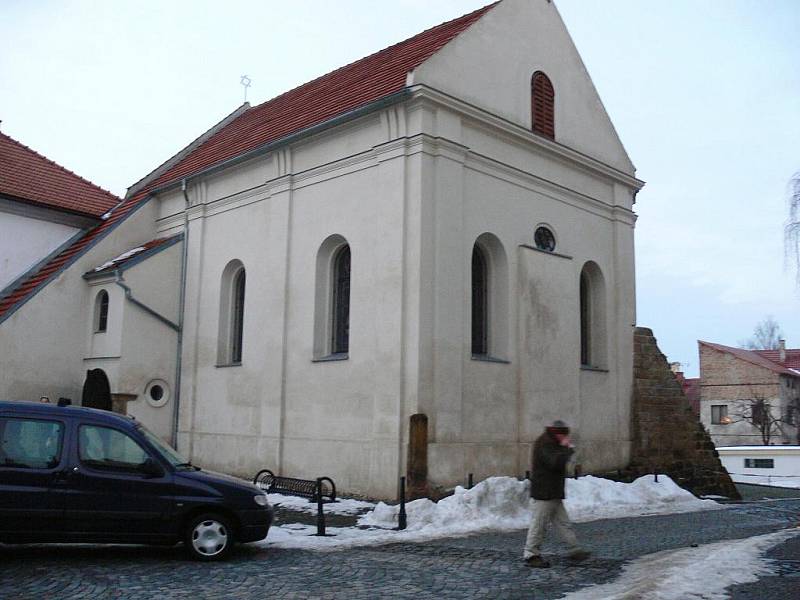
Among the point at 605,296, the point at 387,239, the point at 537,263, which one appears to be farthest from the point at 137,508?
the point at 605,296

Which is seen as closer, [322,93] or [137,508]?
[137,508]

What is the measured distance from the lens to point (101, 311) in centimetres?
2078

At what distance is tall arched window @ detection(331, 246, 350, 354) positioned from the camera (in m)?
17.2

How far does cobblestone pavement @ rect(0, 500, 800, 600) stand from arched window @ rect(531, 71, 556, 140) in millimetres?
10195

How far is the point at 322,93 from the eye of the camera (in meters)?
20.5

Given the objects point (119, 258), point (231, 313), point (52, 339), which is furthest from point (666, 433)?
point (52, 339)

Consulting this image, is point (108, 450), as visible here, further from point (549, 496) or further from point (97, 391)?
point (97, 391)

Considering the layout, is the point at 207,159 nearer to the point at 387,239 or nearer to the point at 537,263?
the point at 387,239

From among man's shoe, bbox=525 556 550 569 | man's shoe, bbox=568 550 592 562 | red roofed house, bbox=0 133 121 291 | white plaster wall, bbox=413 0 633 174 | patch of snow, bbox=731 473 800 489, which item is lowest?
patch of snow, bbox=731 473 800 489

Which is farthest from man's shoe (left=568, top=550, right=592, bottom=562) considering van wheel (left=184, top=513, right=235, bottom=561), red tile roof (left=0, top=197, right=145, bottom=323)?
red tile roof (left=0, top=197, right=145, bottom=323)

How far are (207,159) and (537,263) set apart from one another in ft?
31.0

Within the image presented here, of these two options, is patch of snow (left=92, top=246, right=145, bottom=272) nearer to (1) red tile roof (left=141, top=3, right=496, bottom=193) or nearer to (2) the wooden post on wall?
(1) red tile roof (left=141, top=3, right=496, bottom=193)

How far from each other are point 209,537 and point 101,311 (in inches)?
509

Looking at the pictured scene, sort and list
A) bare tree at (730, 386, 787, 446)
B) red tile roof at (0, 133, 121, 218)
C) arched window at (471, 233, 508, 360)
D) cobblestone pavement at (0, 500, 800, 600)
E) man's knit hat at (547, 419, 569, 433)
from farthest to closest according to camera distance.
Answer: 1. bare tree at (730, 386, 787, 446)
2. red tile roof at (0, 133, 121, 218)
3. arched window at (471, 233, 508, 360)
4. man's knit hat at (547, 419, 569, 433)
5. cobblestone pavement at (0, 500, 800, 600)
